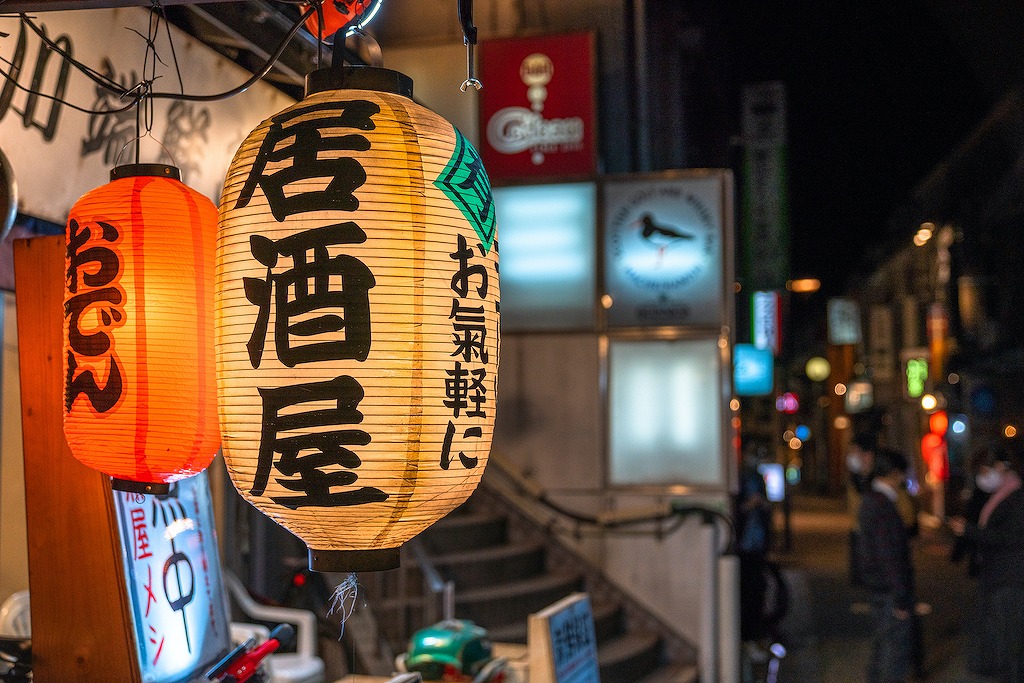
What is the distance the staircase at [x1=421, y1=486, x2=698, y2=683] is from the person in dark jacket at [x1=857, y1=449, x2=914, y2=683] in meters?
1.91

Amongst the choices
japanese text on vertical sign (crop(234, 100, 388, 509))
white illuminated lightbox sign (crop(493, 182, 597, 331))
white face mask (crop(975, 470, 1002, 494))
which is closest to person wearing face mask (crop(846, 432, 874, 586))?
white face mask (crop(975, 470, 1002, 494))

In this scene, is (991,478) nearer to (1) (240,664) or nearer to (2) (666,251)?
(2) (666,251)

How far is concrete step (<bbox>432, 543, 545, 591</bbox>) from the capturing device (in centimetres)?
1018

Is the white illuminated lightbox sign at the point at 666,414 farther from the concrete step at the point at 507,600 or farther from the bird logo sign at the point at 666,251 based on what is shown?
the concrete step at the point at 507,600

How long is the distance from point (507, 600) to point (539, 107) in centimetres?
568

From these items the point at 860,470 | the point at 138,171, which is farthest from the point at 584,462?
the point at 138,171

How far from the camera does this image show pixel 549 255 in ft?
37.7

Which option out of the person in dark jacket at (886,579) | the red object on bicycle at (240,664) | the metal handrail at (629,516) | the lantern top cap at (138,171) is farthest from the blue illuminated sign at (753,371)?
the lantern top cap at (138,171)

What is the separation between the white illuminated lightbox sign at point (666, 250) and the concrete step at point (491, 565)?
278cm

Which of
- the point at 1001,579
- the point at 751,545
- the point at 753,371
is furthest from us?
the point at 753,371

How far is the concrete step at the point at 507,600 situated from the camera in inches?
386

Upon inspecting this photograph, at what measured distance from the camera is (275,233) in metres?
2.87

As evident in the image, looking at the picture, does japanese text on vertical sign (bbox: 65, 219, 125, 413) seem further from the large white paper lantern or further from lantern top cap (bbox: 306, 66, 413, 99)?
lantern top cap (bbox: 306, 66, 413, 99)

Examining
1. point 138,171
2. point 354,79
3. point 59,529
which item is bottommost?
point 59,529
